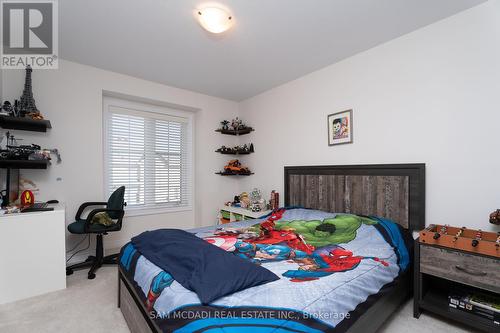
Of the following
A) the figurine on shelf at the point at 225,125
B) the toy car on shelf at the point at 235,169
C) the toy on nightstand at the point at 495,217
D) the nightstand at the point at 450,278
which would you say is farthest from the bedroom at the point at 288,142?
the figurine on shelf at the point at 225,125

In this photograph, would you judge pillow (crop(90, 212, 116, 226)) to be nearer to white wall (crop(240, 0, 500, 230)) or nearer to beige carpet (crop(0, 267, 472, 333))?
beige carpet (crop(0, 267, 472, 333))

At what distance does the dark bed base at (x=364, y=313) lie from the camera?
1333 millimetres

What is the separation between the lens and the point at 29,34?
2334 millimetres

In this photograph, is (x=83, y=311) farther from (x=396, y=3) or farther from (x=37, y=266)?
(x=396, y=3)

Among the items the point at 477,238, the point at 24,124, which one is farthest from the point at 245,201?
the point at 24,124

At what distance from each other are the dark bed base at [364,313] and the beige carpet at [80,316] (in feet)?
0.31

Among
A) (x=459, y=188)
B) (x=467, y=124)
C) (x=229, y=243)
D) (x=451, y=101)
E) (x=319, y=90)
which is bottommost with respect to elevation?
(x=229, y=243)

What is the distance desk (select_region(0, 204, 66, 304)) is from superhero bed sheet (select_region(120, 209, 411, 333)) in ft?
3.12

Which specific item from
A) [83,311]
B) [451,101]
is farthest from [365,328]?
[83,311]

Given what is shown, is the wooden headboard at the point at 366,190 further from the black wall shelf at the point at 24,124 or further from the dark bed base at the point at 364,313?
the black wall shelf at the point at 24,124

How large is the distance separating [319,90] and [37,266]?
12.1 ft

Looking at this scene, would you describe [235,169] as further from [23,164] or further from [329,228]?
[23,164]

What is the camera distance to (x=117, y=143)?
136 inches

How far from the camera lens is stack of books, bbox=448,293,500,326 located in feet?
5.12
